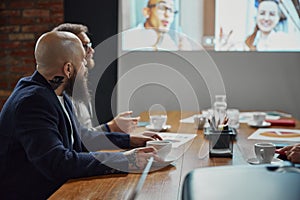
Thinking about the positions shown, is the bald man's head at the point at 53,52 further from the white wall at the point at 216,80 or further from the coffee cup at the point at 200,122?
the white wall at the point at 216,80

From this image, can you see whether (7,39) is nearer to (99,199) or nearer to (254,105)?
(254,105)

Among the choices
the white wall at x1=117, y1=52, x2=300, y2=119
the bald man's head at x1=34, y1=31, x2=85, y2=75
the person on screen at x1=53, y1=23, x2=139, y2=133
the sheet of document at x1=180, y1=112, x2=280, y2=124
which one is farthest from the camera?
the white wall at x1=117, y1=52, x2=300, y2=119

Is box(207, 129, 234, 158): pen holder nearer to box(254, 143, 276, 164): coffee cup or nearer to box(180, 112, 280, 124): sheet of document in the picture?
box(254, 143, 276, 164): coffee cup

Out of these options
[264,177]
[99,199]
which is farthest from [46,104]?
[264,177]

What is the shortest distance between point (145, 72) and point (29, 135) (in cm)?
305

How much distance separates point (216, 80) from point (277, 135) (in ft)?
6.60

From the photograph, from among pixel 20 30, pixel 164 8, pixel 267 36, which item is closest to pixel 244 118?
pixel 267 36

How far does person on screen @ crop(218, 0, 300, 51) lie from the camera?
4.26 metres

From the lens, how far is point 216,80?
4320 millimetres

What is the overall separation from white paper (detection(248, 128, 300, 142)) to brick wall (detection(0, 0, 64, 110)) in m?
2.51

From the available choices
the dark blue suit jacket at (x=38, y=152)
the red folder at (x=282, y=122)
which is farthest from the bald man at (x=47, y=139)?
the red folder at (x=282, y=122)

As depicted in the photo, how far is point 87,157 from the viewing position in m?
1.51

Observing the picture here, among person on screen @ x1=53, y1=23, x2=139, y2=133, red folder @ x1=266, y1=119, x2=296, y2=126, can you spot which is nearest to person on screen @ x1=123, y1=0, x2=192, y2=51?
red folder @ x1=266, y1=119, x2=296, y2=126

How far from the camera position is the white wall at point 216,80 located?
13.9 feet
